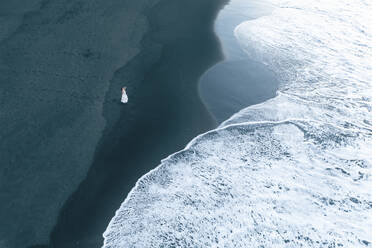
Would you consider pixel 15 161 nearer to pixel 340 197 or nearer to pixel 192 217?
pixel 192 217

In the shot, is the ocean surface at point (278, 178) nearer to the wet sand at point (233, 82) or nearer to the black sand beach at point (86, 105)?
the wet sand at point (233, 82)

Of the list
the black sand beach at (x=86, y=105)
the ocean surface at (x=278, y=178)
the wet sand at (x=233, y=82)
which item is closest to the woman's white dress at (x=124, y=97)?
the black sand beach at (x=86, y=105)

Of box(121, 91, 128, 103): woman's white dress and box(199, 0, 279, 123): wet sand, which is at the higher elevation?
box(121, 91, 128, 103): woman's white dress

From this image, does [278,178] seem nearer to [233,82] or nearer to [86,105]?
[233,82]

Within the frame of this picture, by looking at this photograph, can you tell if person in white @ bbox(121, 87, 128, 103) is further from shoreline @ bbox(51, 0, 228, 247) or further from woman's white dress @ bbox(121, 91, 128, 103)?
shoreline @ bbox(51, 0, 228, 247)

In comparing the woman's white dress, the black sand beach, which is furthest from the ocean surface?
the woman's white dress
